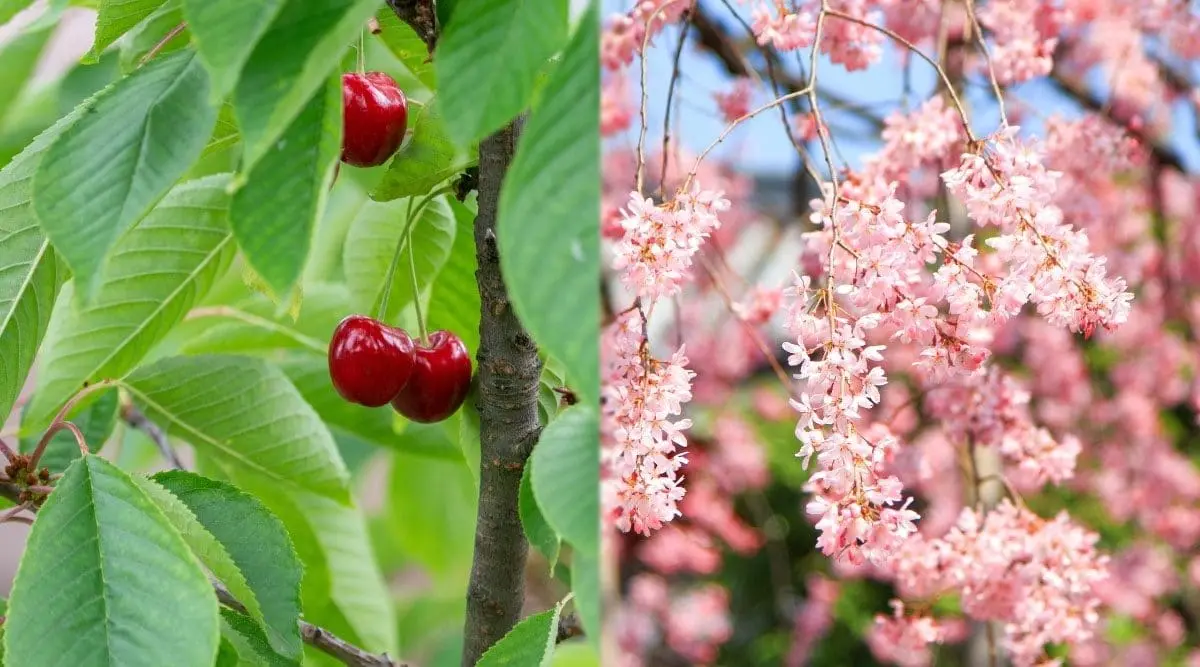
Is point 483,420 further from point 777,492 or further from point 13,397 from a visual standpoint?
point 777,492

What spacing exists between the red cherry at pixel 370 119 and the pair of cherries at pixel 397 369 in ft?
0.34

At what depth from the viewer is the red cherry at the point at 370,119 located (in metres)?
0.55

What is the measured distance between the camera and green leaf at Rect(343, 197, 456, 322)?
0.71 meters

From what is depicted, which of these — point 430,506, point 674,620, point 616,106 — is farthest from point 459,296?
point 674,620

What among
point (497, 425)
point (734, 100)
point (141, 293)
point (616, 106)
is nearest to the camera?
point (497, 425)

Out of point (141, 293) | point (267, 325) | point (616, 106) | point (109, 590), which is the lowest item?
point (109, 590)

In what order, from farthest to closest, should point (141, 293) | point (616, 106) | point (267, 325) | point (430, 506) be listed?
point (616, 106), point (430, 506), point (267, 325), point (141, 293)

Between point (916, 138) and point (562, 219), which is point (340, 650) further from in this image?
point (916, 138)

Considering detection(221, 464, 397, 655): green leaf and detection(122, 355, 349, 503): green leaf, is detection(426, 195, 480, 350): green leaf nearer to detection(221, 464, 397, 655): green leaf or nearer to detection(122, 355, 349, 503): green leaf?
detection(122, 355, 349, 503): green leaf

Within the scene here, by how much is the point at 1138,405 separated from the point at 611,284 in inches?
58.7

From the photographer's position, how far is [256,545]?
57 cm

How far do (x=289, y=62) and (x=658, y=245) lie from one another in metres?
0.24

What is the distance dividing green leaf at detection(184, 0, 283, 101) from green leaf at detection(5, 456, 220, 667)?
206 millimetres

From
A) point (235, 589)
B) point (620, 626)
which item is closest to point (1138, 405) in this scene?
point (620, 626)
